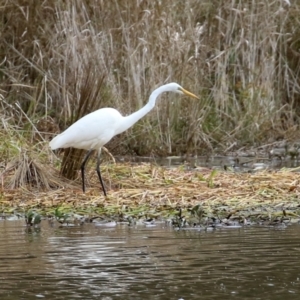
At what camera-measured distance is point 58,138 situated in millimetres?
9609

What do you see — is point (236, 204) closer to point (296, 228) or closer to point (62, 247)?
point (296, 228)

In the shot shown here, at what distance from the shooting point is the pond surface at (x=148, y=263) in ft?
16.2

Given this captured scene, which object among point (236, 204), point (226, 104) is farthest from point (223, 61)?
point (236, 204)

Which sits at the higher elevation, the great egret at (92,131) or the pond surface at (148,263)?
the great egret at (92,131)

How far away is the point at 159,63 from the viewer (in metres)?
13.3

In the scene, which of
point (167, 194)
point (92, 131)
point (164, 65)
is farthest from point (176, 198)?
point (164, 65)

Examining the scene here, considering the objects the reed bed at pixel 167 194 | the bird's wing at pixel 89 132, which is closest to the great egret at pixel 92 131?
the bird's wing at pixel 89 132

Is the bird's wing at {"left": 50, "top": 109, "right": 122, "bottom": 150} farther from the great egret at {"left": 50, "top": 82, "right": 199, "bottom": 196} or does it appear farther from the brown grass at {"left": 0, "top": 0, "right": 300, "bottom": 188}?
the brown grass at {"left": 0, "top": 0, "right": 300, "bottom": 188}

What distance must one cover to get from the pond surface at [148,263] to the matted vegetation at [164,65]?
15.0ft

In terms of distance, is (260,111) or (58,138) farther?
(260,111)

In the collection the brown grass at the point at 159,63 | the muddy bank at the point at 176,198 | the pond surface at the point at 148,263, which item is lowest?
the pond surface at the point at 148,263

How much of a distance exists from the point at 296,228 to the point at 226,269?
5.76 ft

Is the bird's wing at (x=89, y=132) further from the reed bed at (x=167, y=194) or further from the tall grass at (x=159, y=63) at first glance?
the tall grass at (x=159, y=63)

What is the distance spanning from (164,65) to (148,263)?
7706 mm
